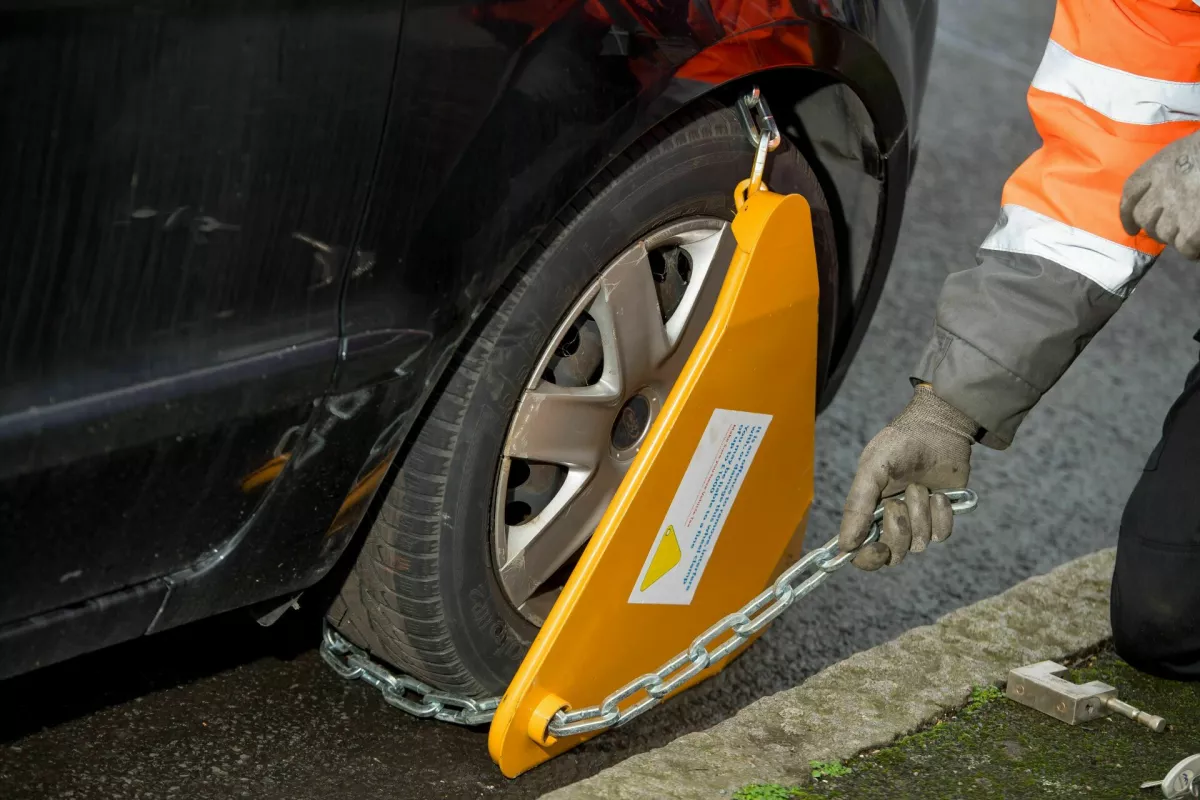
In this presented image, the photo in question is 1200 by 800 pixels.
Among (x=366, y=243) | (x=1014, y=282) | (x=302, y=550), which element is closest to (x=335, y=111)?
(x=366, y=243)

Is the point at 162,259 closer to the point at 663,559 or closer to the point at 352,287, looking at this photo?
the point at 352,287

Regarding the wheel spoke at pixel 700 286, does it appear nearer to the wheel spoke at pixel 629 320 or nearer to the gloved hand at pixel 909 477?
the wheel spoke at pixel 629 320

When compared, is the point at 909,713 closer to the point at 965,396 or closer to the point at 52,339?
the point at 965,396

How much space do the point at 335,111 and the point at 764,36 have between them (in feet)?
2.42

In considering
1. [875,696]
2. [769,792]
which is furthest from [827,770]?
[875,696]

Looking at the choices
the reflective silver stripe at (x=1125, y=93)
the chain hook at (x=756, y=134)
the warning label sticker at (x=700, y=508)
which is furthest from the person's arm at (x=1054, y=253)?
the chain hook at (x=756, y=134)

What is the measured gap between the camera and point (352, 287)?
1.57 m

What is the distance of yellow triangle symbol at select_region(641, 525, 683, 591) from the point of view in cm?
207

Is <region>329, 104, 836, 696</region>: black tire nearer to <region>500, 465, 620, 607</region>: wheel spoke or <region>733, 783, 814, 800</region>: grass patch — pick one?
<region>500, 465, 620, 607</region>: wheel spoke

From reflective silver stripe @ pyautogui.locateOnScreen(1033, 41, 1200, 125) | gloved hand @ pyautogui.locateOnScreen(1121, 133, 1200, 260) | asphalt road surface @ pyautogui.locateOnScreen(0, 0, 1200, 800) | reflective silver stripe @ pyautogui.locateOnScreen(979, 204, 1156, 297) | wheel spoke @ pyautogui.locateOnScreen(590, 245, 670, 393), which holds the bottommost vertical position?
asphalt road surface @ pyautogui.locateOnScreen(0, 0, 1200, 800)

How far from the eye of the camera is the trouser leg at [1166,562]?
2271 mm

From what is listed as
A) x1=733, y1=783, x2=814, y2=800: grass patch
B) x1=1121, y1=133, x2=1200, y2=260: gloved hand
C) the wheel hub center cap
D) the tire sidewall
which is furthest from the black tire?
x1=1121, y1=133, x2=1200, y2=260: gloved hand

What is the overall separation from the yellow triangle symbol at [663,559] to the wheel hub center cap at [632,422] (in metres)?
0.15

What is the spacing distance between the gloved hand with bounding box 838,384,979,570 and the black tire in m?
0.47
